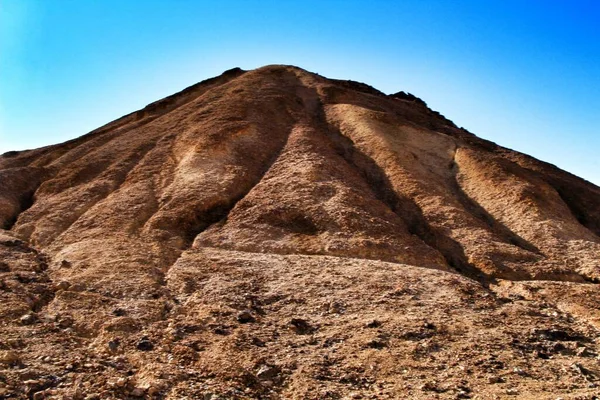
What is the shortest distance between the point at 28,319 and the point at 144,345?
3837 millimetres

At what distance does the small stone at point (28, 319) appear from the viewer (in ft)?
49.0

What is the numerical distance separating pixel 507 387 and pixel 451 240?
1384 cm

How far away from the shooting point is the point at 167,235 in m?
24.0

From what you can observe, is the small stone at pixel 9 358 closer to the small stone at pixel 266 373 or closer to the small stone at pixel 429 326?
the small stone at pixel 266 373

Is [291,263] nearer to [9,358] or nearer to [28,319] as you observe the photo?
[28,319]

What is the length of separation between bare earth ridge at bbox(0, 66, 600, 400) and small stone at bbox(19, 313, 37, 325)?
0.05 meters

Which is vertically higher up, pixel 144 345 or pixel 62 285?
pixel 62 285

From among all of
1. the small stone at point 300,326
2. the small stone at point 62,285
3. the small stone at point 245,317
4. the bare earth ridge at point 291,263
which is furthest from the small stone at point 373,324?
the small stone at point 62,285

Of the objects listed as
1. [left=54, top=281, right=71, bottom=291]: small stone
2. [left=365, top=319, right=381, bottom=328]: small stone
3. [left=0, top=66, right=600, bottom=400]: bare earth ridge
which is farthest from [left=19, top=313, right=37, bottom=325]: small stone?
[left=365, top=319, right=381, bottom=328]: small stone

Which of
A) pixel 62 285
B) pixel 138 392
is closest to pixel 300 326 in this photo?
pixel 138 392

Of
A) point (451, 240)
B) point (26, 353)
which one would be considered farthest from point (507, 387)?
point (451, 240)

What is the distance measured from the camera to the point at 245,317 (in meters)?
16.0

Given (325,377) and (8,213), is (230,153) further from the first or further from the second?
(325,377)

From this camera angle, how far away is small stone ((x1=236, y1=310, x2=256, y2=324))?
1584cm
